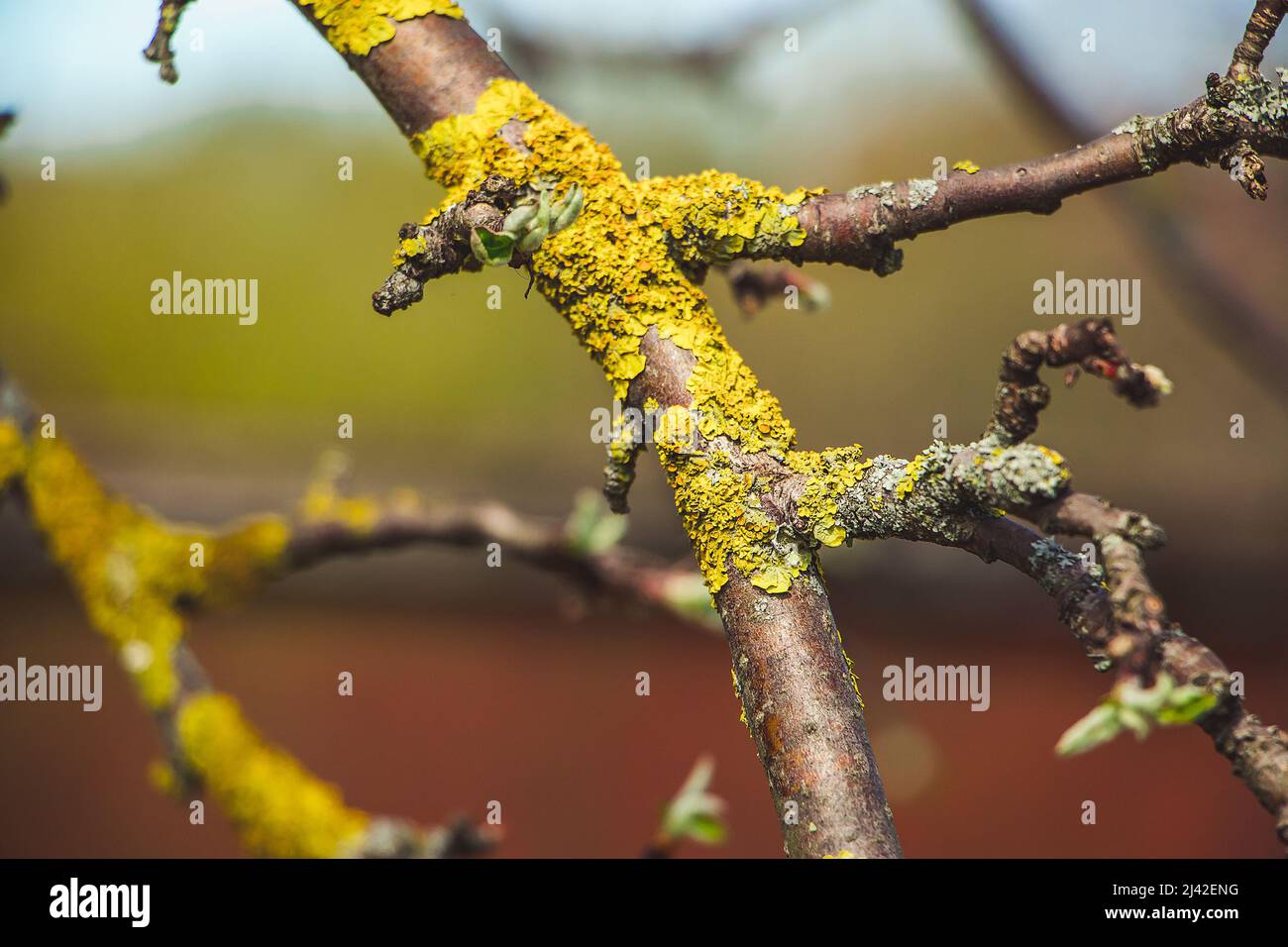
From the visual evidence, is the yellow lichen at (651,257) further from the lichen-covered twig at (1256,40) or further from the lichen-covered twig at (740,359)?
the lichen-covered twig at (1256,40)

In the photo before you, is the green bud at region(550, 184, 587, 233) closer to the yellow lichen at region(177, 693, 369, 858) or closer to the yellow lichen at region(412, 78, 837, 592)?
the yellow lichen at region(412, 78, 837, 592)

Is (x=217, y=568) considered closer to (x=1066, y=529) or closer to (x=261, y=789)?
(x=261, y=789)

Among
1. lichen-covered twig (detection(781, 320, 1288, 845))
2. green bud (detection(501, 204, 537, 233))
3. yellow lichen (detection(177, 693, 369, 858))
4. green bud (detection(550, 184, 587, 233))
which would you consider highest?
green bud (detection(550, 184, 587, 233))

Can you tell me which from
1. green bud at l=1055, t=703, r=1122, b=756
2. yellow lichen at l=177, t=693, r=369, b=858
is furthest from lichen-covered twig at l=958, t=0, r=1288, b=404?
yellow lichen at l=177, t=693, r=369, b=858

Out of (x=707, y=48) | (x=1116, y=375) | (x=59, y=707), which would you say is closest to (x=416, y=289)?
(x=1116, y=375)

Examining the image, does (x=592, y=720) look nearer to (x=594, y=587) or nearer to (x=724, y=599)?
(x=594, y=587)

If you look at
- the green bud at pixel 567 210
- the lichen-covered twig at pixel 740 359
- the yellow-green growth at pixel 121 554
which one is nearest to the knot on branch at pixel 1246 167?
the lichen-covered twig at pixel 740 359
